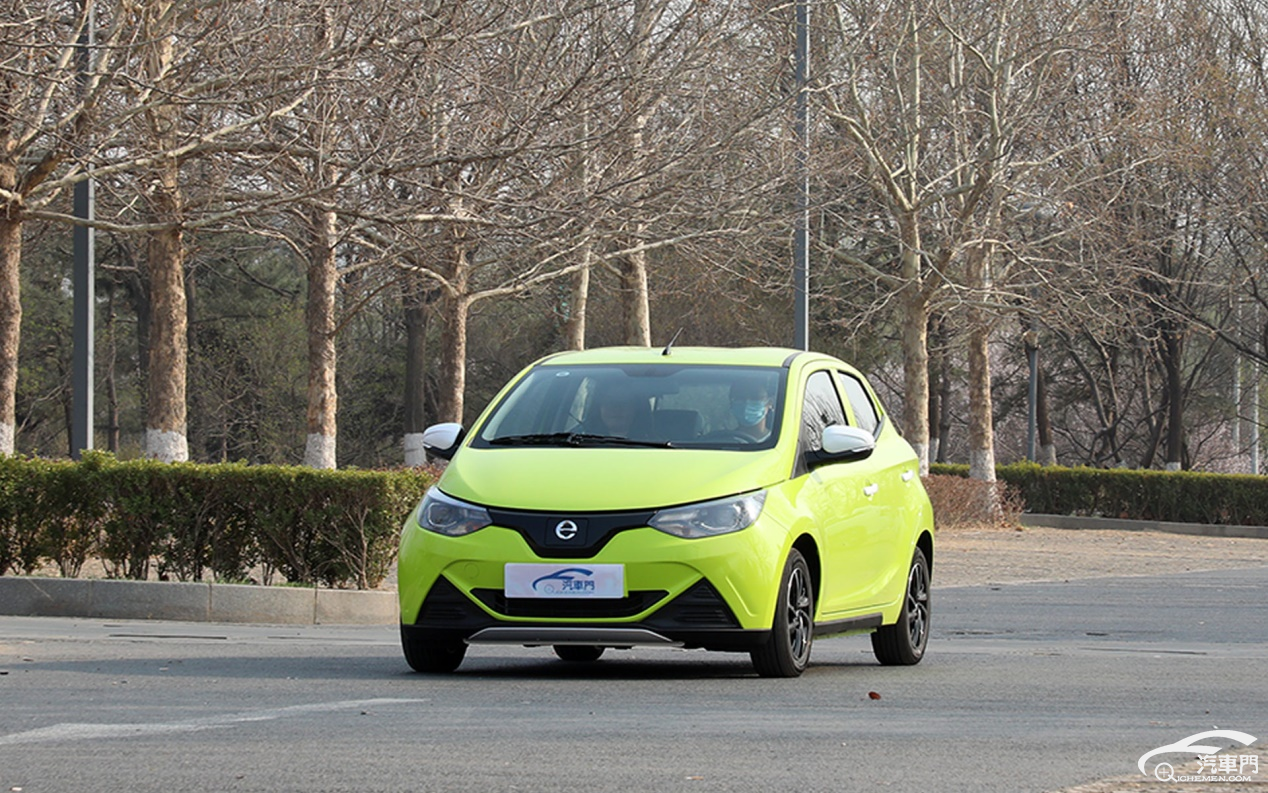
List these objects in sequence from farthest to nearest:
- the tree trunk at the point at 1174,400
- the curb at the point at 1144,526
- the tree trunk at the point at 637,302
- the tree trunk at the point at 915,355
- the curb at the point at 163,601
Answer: the tree trunk at the point at 1174,400
the curb at the point at 1144,526
the tree trunk at the point at 915,355
the tree trunk at the point at 637,302
the curb at the point at 163,601

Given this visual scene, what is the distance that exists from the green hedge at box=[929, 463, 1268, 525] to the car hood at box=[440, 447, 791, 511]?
34.2 meters

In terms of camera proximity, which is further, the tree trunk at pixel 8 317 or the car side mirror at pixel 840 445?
the tree trunk at pixel 8 317

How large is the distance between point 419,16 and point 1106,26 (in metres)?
19.5

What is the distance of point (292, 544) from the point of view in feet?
48.5

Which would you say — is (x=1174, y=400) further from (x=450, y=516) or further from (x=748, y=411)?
(x=450, y=516)

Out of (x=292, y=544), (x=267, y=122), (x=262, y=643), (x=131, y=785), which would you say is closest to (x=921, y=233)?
(x=267, y=122)

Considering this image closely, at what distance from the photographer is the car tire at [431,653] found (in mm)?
9172

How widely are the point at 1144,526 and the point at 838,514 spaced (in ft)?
107

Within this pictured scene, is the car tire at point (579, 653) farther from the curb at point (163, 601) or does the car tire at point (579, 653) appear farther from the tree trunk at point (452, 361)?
the tree trunk at point (452, 361)

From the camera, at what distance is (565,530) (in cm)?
862

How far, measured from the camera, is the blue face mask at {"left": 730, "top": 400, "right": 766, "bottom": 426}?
9.54m

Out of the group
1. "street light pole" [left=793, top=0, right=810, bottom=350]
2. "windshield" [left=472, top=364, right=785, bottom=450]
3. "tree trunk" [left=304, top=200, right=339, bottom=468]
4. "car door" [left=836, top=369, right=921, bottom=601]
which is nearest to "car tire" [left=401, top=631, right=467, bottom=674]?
"windshield" [left=472, top=364, right=785, bottom=450]

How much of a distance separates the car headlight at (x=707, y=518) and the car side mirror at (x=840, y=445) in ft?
2.62

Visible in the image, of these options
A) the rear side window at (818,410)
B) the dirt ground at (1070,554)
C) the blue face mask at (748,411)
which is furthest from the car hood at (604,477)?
the dirt ground at (1070,554)
